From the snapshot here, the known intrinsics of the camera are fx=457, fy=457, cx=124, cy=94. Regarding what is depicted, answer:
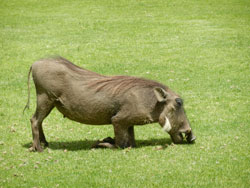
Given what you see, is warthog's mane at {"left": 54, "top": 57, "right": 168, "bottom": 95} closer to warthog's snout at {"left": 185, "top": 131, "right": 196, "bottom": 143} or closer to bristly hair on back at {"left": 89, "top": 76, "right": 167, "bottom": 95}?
bristly hair on back at {"left": 89, "top": 76, "right": 167, "bottom": 95}

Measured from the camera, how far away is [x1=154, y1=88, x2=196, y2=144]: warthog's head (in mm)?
8273

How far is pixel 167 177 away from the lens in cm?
705

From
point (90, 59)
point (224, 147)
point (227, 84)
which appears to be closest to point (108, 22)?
point (90, 59)

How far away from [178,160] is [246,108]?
399 centimetres

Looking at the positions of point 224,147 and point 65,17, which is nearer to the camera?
point 224,147

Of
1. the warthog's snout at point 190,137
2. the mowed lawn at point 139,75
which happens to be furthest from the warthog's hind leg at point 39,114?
the warthog's snout at point 190,137

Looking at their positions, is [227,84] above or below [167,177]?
below

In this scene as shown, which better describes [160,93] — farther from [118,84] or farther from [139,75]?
[139,75]

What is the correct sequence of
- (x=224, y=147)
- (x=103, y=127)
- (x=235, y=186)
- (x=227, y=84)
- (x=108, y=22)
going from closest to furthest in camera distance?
(x=235, y=186) → (x=224, y=147) → (x=103, y=127) → (x=227, y=84) → (x=108, y=22)

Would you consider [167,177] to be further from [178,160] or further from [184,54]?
[184,54]

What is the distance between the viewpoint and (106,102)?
27.1ft

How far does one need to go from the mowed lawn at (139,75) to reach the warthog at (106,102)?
445 millimetres

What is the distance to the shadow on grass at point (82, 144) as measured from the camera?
8652 mm

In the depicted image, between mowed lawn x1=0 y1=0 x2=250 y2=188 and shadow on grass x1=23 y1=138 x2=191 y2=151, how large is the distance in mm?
20
